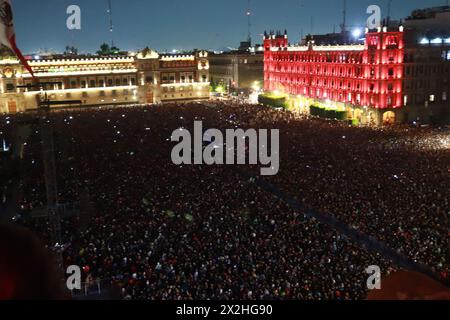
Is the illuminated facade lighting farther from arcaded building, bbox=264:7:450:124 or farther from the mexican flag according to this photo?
the mexican flag

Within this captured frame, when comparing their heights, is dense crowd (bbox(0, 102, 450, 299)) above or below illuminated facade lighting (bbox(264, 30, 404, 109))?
below

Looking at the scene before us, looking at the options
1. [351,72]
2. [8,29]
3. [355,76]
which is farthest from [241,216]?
→ [351,72]

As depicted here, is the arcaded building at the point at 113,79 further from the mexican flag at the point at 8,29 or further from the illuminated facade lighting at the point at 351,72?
the mexican flag at the point at 8,29

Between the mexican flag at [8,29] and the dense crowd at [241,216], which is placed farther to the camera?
the dense crowd at [241,216]

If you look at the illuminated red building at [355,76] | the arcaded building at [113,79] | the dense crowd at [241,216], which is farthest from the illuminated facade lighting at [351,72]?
the arcaded building at [113,79]

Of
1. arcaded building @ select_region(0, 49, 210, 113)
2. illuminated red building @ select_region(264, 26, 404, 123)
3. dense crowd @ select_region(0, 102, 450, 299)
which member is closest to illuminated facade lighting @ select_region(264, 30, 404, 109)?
illuminated red building @ select_region(264, 26, 404, 123)

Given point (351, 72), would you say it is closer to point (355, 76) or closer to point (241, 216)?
point (355, 76)
